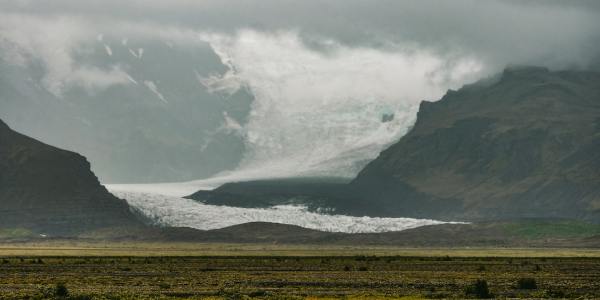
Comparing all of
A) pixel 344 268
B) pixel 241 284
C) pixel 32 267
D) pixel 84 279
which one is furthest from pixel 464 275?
pixel 32 267

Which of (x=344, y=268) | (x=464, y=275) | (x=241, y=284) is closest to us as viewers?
(x=241, y=284)

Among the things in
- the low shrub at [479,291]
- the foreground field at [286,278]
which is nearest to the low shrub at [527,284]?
the foreground field at [286,278]

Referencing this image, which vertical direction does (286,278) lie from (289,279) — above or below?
above

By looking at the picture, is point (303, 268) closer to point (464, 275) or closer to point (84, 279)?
point (464, 275)

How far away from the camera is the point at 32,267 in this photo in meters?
136

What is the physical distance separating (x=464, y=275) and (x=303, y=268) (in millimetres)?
21431

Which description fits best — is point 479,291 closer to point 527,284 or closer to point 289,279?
point 527,284

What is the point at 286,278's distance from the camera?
385ft

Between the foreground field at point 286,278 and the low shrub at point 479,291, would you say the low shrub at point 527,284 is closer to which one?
the foreground field at point 286,278

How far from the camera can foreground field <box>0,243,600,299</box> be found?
319 feet

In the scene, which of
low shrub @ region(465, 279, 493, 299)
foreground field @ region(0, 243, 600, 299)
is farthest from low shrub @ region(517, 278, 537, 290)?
low shrub @ region(465, 279, 493, 299)

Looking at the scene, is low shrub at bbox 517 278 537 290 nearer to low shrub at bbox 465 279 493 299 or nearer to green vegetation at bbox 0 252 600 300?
green vegetation at bbox 0 252 600 300

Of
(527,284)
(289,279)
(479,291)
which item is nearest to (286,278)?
(289,279)

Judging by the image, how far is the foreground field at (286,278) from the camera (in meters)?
97.4
